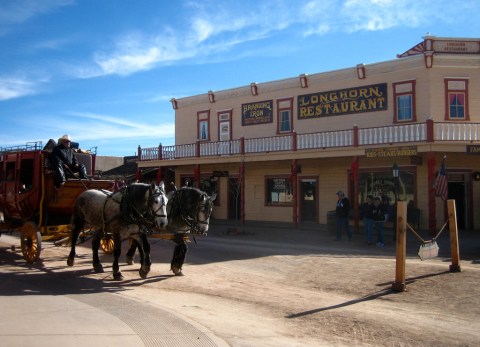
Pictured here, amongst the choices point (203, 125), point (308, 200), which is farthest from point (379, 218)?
point (203, 125)

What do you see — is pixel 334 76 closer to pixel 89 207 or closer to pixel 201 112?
pixel 201 112

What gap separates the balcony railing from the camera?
1880 cm

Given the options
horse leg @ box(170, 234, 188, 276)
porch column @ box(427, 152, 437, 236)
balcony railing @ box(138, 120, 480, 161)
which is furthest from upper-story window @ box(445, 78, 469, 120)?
horse leg @ box(170, 234, 188, 276)

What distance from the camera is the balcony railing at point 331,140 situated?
18.8m

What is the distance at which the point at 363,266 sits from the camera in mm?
11625

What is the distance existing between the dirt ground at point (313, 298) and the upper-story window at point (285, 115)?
41.0 feet

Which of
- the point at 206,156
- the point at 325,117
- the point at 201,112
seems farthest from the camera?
the point at 201,112

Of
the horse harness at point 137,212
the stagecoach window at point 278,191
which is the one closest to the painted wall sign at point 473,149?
the stagecoach window at point 278,191

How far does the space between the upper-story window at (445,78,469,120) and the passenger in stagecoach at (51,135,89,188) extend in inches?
622

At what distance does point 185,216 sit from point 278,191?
1616 centimetres

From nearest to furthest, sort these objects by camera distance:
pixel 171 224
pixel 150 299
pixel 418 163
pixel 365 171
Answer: pixel 150 299 → pixel 171 224 → pixel 418 163 → pixel 365 171

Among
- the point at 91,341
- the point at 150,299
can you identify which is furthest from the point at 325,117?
the point at 91,341

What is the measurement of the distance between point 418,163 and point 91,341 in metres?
17.8

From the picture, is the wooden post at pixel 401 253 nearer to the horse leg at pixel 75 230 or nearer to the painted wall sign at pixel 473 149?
the horse leg at pixel 75 230
